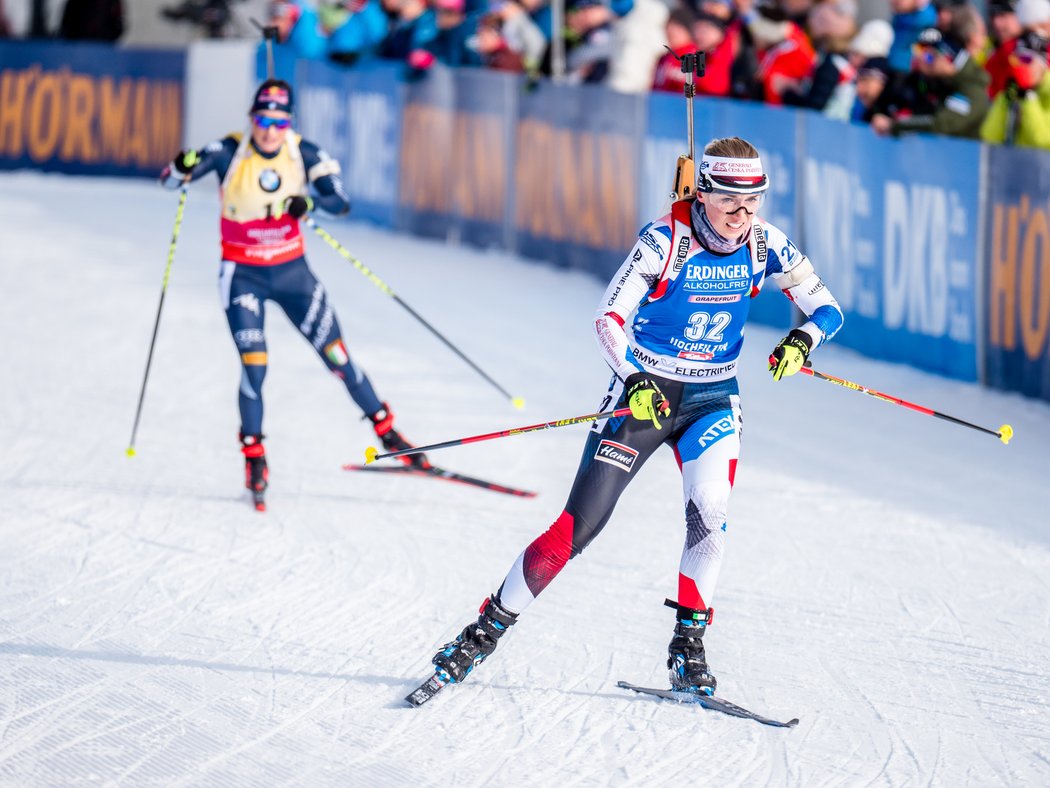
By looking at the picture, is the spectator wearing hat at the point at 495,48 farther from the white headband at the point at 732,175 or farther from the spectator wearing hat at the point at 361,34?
the white headband at the point at 732,175

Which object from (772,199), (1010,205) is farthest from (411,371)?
(1010,205)

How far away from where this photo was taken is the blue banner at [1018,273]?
10383 millimetres

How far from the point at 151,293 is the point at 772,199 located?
5293mm

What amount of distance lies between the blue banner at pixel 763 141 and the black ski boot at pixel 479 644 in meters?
7.06

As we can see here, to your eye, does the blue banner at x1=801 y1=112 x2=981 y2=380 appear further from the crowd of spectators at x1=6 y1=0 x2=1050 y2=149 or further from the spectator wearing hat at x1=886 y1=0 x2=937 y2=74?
the spectator wearing hat at x1=886 y1=0 x2=937 y2=74

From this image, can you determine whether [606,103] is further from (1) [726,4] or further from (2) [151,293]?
(2) [151,293]

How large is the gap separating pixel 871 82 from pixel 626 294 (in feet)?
22.2

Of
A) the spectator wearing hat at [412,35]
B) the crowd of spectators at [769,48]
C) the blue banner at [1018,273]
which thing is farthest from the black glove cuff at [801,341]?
the spectator wearing hat at [412,35]

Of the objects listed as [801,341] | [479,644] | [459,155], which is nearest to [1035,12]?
[801,341]

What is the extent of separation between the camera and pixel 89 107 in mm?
22141

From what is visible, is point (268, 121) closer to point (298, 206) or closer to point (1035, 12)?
point (298, 206)

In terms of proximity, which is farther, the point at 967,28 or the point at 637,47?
the point at 637,47

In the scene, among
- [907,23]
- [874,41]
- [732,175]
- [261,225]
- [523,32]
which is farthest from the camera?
[523,32]

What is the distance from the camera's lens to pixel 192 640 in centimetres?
676
